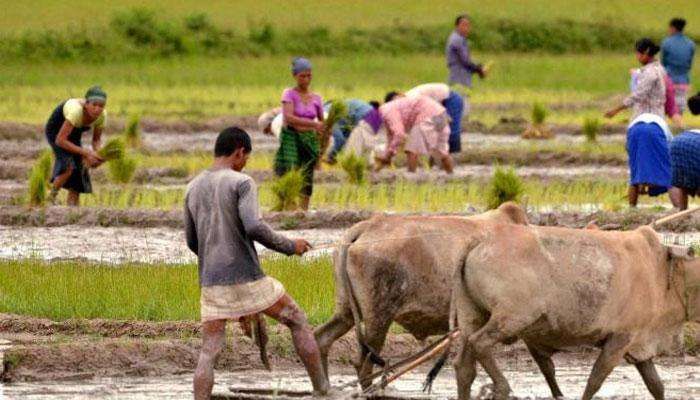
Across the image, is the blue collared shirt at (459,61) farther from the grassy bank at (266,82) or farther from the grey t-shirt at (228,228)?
the grey t-shirt at (228,228)

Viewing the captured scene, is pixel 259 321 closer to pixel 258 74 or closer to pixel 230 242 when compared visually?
pixel 230 242

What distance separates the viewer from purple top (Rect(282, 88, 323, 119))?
15.3 meters

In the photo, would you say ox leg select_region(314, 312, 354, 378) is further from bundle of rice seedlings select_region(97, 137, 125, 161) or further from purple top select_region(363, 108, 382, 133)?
Answer: purple top select_region(363, 108, 382, 133)

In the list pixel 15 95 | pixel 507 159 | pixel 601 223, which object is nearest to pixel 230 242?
pixel 601 223

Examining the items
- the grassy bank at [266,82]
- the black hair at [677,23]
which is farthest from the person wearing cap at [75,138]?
the black hair at [677,23]

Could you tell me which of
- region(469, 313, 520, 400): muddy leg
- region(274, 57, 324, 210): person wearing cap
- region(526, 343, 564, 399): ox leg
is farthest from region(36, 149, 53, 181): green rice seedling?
region(469, 313, 520, 400): muddy leg

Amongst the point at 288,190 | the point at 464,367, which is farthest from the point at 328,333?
the point at 288,190

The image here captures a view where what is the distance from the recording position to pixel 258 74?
36094 millimetres

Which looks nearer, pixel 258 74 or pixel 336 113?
pixel 336 113

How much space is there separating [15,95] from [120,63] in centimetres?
775

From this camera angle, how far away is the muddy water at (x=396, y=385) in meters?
9.69

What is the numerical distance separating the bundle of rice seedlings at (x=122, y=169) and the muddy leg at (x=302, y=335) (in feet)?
31.4

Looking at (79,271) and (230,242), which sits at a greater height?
(230,242)

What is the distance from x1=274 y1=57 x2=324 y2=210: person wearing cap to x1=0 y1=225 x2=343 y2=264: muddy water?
34.9 inches
